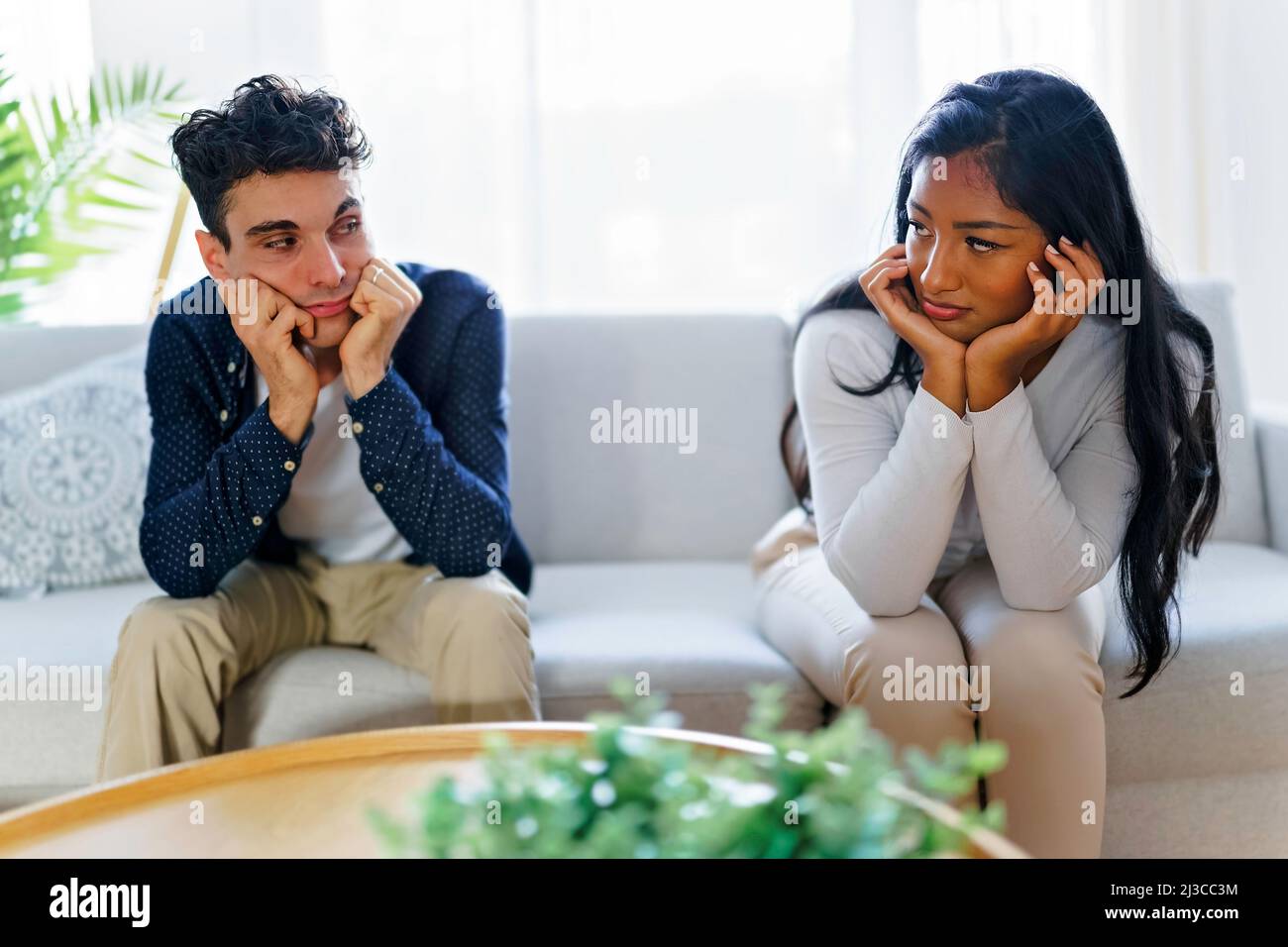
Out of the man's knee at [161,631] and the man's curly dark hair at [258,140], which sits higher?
the man's curly dark hair at [258,140]

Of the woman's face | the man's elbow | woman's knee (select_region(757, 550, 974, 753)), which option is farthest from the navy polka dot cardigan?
the woman's face

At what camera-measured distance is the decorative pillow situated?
75.1 inches

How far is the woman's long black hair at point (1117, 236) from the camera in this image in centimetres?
143

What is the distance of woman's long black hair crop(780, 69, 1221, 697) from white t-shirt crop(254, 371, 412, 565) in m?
0.70

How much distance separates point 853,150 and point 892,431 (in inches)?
61.2

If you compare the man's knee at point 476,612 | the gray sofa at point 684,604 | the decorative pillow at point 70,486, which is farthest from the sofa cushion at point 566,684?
the decorative pillow at point 70,486

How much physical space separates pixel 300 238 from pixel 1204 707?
1.31 m

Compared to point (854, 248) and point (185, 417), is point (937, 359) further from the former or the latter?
point (854, 248)

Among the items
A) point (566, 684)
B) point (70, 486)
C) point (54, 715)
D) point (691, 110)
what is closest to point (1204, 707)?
point (566, 684)

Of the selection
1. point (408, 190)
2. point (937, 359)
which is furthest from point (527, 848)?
point (408, 190)

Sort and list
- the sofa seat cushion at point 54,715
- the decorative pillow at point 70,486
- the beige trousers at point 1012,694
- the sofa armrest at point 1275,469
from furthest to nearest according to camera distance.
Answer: the sofa armrest at point 1275,469
the decorative pillow at point 70,486
the sofa seat cushion at point 54,715
the beige trousers at point 1012,694

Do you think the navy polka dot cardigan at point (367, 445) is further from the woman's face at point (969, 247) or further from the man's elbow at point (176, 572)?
the woman's face at point (969, 247)

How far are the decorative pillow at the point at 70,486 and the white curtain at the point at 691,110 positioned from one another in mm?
1008
